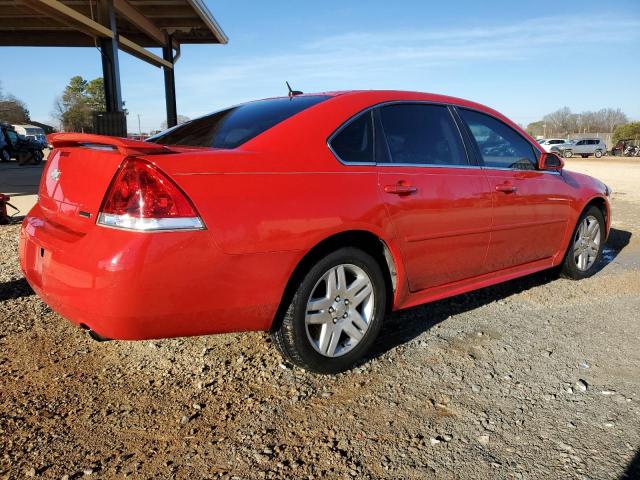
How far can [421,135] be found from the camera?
3.36m

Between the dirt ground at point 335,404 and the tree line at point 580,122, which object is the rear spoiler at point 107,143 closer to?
the dirt ground at point 335,404

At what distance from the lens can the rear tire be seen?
15.4 ft

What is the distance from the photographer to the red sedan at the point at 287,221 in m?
2.20

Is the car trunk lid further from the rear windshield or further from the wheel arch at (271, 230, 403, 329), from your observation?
the wheel arch at (271, 230, 403, 329)

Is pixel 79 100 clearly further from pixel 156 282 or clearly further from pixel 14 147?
pixel 156 282

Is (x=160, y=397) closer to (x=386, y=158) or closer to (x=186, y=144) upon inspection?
(x=186, y=144)

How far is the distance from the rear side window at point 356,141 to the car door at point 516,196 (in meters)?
1.02

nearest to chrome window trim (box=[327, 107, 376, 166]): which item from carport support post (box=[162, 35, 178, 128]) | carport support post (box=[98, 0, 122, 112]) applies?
carport support post (box=[98, 0, 122, 112])

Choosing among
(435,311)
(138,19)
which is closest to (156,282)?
(435,311)

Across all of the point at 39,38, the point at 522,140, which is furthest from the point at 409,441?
the point at 39,38

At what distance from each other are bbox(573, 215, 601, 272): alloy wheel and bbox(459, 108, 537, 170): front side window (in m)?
1.03

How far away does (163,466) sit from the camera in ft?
6.71

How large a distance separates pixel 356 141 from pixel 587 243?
3.09m

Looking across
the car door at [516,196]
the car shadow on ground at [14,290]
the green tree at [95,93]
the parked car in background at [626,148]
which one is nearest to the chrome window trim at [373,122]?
the car door at [516,196]
